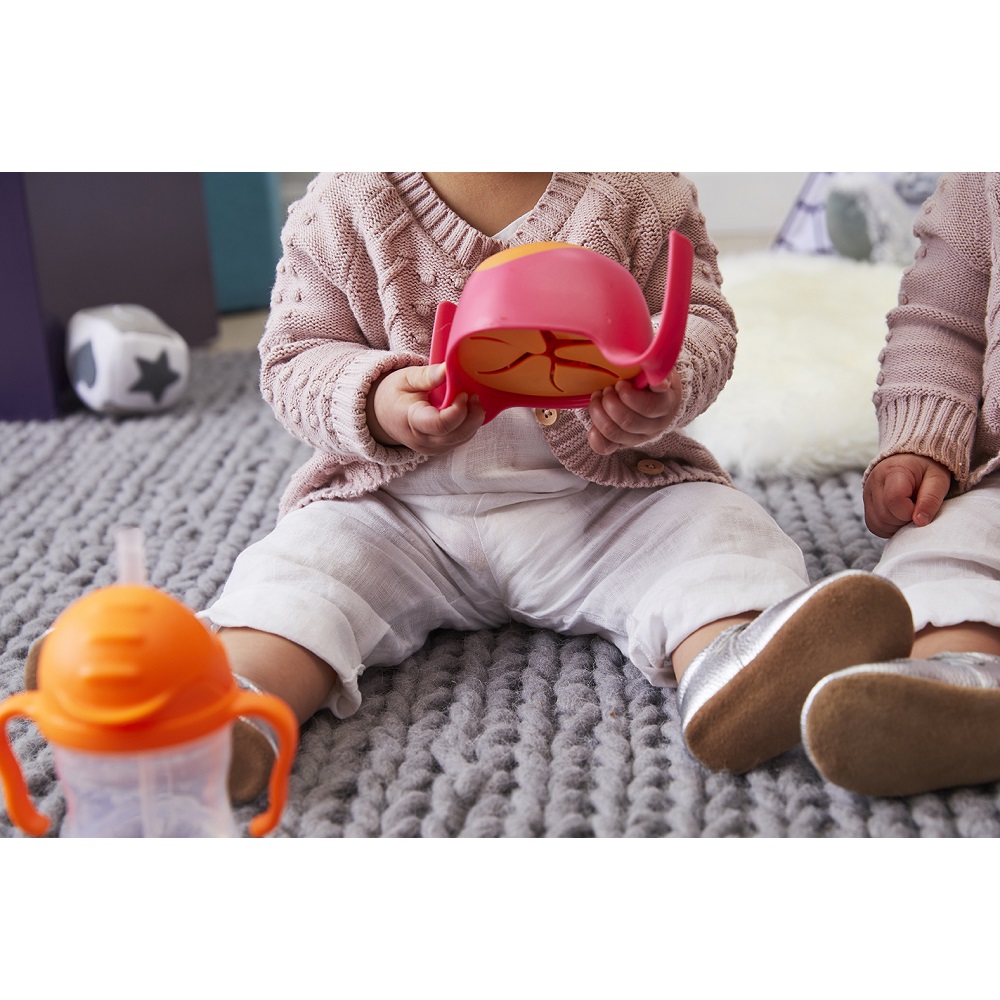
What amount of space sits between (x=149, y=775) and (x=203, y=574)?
17.4 inches

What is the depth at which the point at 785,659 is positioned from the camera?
60 centimetres

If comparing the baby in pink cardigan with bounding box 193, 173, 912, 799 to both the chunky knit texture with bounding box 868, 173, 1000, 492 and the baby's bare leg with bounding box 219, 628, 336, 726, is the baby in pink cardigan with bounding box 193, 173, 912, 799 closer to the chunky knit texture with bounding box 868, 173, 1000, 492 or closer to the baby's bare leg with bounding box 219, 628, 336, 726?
the baby's bare leg with bounding box 219, 628, 336, 726

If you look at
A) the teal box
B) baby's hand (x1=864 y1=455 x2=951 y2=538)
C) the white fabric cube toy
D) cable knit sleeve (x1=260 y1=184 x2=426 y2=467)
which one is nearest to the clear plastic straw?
cable knit sleeve (x1=260 y1=184 x2=426 y2=467)

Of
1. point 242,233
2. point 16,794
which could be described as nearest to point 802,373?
point 16,794

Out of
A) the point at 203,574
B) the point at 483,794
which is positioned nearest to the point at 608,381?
the point at 483,794

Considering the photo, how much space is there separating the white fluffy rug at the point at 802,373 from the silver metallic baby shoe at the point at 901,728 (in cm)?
54

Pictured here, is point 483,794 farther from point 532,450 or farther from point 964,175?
point 964,175

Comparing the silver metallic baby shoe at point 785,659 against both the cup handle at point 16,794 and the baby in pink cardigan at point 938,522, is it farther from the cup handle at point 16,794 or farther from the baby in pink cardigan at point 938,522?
the cup handle at point 16,794

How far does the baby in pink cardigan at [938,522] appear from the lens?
0.58 meters

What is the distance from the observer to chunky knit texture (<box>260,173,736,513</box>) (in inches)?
31.6

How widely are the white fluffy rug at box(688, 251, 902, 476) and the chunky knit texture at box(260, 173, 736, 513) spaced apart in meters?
0.30

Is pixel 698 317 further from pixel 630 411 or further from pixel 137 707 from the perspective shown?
pixel 137 707

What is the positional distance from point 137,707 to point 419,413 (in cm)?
28

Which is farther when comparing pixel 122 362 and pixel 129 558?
pixel 122 362
